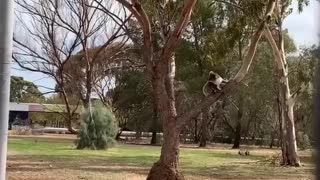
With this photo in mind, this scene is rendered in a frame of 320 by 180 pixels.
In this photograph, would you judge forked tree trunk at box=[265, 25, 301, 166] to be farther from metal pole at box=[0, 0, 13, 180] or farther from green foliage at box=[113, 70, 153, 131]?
green foliage at box=[113, 70, 153, 131]

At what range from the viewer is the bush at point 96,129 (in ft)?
110

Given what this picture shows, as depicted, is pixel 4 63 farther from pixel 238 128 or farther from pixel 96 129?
pixel 238 128

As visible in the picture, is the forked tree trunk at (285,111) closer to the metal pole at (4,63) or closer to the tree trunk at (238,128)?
the metal pole at (4,63)

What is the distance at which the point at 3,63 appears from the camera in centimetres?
786

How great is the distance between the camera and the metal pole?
7.72m

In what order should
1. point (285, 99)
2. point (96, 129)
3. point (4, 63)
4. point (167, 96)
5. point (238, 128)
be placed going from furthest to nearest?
point (238, 128) → point (96, 129) → point (285, 99) → point (167, 96) → point (4, 63)

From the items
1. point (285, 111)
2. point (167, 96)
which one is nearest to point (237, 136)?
point (285, 111)

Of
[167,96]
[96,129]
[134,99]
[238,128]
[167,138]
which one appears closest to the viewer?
[167,138]

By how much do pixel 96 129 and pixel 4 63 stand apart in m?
25.9

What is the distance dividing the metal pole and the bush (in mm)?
25477

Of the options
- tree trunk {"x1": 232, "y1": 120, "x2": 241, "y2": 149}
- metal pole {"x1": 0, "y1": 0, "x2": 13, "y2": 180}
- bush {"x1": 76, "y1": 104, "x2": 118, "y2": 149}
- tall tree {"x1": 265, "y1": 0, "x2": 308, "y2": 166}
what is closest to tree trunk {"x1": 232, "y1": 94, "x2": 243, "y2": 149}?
tree trunk {"x1": 232, "y1": 120, "x2": 241, "y2": 149}

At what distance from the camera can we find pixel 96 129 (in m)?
33.6

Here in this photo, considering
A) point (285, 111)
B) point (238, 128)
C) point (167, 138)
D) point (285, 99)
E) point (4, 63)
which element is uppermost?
point (285, 99)

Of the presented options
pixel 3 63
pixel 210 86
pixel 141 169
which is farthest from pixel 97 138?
pixel 3 63
